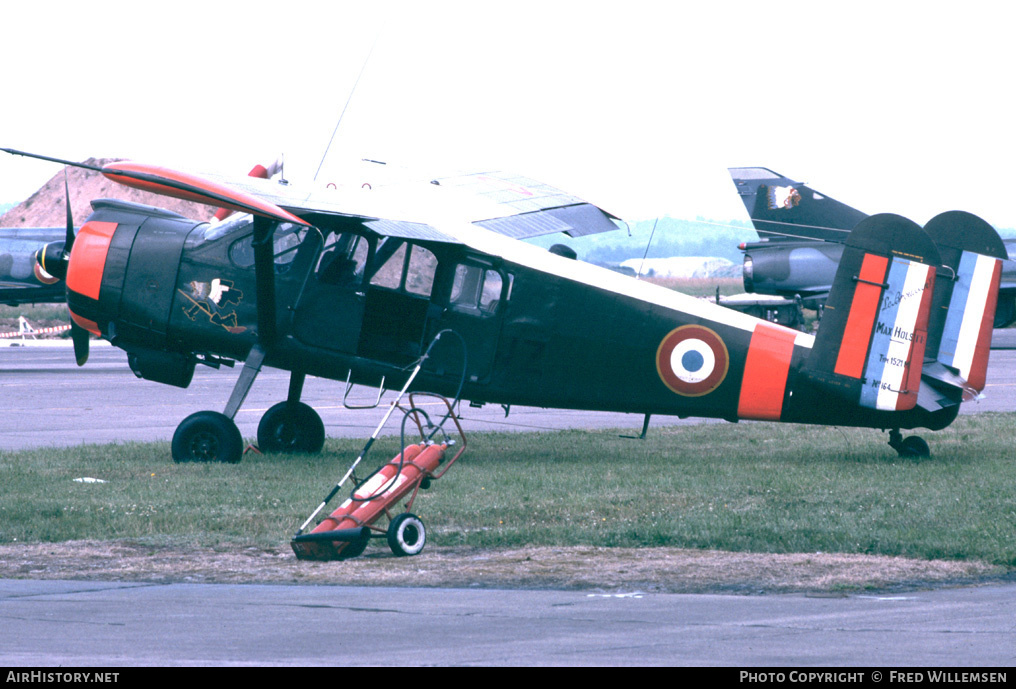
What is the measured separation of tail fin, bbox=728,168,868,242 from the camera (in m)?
33.2

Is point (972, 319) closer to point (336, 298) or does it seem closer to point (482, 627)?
point (336, 298)

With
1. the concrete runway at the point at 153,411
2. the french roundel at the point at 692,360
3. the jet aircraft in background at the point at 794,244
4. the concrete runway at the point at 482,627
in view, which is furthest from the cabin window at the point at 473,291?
the jet aircraft in background at the point at 794,244

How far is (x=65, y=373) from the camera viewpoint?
30.9 m

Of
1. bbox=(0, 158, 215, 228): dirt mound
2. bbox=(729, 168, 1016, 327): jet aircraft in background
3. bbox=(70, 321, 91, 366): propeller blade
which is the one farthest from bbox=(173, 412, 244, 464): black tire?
bbox=(0, 158, 215, 228): dirt mound

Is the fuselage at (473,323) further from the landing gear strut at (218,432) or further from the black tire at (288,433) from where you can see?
the black tire at (288,433)

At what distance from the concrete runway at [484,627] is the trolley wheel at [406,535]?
38.4 inches

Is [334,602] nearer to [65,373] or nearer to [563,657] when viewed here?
[563,657]

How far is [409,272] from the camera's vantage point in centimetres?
1343

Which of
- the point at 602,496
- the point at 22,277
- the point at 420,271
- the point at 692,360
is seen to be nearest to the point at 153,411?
the point at 420,271

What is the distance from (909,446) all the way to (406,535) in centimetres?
752

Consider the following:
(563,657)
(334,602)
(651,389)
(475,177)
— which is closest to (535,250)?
(651,389)
